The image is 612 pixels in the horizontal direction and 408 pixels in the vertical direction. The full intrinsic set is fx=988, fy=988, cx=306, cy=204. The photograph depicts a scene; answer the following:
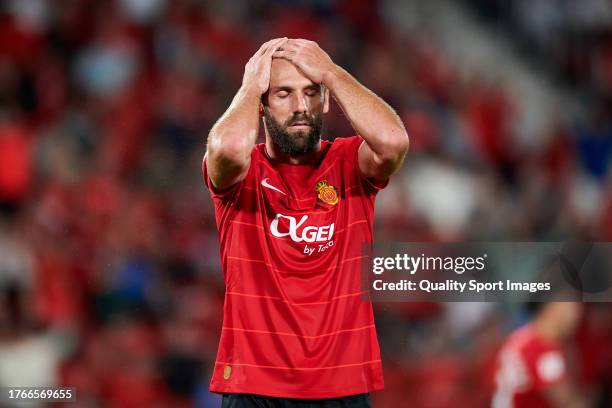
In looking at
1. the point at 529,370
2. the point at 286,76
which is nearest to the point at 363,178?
the point at 286,76

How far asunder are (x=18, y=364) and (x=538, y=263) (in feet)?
8.93

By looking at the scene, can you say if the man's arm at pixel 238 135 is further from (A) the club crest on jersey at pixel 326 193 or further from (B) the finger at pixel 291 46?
(A) the club crest on jersey at pixel 326 193

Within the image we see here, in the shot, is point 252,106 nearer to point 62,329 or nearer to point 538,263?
point 538,263

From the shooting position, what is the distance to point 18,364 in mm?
5168

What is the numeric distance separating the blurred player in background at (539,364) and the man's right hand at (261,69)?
2.87 m

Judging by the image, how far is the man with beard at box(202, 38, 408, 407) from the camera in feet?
9.04

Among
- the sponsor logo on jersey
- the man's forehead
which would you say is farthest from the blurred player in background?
the man's forehead

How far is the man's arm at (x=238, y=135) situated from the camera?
275 cm

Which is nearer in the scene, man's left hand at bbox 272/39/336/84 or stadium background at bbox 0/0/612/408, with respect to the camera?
man's left hand at bbox 272/39/336/84

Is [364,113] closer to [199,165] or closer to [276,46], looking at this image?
[276,46]

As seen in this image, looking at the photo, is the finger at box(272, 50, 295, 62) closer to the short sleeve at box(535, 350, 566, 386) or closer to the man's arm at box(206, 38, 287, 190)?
the man's arm at box(206, 38, 287, 190)

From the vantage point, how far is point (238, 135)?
276 centimetres

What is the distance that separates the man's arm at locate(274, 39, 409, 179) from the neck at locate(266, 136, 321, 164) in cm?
14

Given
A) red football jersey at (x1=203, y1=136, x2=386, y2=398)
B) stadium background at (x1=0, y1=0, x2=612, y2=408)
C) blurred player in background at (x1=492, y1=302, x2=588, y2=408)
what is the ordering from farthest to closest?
stadium background at (x1=0, y1=0, x2=612, y2=408) → blurred player in background at (x1=492, y1=302, x2=588, y2=408) → red football jersey at (x1=203, y1=136, x2=386, y2=398)
